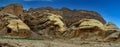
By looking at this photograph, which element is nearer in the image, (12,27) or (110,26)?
(12,27)

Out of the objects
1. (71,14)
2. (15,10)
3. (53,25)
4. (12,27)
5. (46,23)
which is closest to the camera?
(12,27)

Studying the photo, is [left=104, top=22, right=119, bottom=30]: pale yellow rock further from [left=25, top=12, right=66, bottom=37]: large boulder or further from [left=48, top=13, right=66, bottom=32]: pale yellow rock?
[left=48, top=13, right=66, bottom=32]: pale yellow rock

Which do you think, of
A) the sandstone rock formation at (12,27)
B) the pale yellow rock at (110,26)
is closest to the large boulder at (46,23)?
the sandstone rock formation at (12,27)

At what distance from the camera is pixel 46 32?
2990 inches

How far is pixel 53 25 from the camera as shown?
77.1 meters

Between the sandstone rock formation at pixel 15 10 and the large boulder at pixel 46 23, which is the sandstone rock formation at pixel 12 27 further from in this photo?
the large boulder at pixel 46 23

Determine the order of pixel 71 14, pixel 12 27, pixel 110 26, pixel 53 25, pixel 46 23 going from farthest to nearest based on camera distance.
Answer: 1. pixel 71 14
2. pixel 46 23
3. pixel 53 25
4. pixel 110 26
5. pixel 12 27

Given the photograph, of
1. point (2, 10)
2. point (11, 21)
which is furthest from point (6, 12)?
point (11, 21)

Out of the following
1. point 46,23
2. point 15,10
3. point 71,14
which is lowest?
point 46,23

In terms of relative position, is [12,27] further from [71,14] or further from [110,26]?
[71,14]

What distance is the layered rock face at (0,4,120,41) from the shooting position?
222ft

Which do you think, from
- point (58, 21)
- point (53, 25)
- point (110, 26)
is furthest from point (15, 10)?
point (110, 26)

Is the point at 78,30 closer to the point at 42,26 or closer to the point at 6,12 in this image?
the point at 42,26

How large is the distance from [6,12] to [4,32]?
28.6 ft
